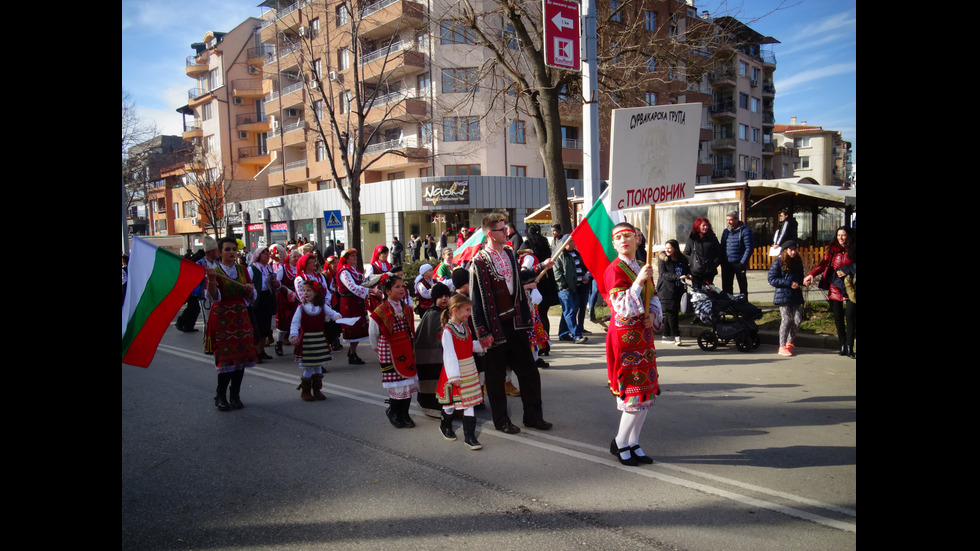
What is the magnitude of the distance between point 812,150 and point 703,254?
7842 cm

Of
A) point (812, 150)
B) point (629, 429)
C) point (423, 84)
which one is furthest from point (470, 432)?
point (812, 150)

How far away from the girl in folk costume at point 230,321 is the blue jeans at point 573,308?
5.20 meters

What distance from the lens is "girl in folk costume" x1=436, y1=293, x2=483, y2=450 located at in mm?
5328

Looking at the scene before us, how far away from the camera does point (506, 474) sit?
15.3ft

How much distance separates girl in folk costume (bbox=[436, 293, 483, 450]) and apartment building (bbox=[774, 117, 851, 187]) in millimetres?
75328

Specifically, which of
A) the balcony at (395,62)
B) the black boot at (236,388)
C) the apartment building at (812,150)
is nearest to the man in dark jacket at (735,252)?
the black boot at (236,388)

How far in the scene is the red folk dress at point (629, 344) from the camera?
4.62m

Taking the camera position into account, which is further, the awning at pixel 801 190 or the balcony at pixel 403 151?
the balcony at pixel 403 151

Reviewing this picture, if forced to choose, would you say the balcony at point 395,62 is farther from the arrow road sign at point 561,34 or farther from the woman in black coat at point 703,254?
the woman in black coat at point 703,254

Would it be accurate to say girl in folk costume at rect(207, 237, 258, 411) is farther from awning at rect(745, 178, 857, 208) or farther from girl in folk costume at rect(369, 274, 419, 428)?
awning at rect(745, 178, 857, 208)

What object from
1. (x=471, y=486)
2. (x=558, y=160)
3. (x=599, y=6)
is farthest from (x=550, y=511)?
(x=599, y=6)

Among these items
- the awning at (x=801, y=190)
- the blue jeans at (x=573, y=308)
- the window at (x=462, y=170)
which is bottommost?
the blue jeans at (x=573, y=308)

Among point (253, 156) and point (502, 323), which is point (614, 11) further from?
point (253, 156)
